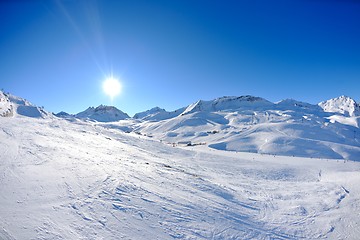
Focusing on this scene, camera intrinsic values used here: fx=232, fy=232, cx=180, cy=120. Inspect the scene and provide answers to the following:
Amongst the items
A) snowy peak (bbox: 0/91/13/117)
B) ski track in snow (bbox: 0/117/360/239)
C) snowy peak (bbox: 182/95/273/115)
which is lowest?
ski track in snow (bbox: 0/117/360/239)

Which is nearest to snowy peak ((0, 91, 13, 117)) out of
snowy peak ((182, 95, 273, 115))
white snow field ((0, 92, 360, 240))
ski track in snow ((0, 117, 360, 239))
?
ski track in snow ((0, 117, 360, 239))

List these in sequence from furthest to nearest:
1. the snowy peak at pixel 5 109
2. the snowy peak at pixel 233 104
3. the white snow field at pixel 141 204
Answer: the snowy peak at pixel 233 104
the snowy peak at pixel 5 109
the white snow field at pixel 141 204

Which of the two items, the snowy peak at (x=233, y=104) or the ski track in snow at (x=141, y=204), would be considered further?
the snowy peak at (x=233, y=104)

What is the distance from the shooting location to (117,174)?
12836 mm

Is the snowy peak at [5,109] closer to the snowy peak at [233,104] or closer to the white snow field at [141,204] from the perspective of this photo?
the white snow field at [141,204]

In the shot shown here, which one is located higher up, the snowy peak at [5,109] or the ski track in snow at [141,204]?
the snowy peak at [5,109]

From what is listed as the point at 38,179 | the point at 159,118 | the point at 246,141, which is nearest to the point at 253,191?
the point at 38,179

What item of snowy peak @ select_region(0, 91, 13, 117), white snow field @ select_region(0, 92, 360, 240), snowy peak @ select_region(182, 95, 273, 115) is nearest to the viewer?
white snow field @ select_region(0, 92, 360, 240)

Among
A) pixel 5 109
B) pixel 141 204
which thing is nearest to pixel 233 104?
pixel 5 109

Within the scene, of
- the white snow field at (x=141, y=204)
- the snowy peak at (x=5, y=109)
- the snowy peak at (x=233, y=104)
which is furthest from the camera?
the snowy peak at (x=233, y=104)

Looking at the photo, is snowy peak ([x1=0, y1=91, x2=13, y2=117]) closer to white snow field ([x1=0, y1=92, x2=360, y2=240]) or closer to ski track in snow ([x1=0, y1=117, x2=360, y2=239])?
ski track in snow ([x1=0, y1=117, x2=360, y2=239])

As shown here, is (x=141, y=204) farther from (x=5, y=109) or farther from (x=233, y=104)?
(x=233, y=104)

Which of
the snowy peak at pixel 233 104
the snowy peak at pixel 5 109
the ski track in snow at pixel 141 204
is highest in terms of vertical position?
the snowy peak at pixel 233 104

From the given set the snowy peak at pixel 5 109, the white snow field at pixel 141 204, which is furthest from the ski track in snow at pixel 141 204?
the snowy peak at pixel 5 109
